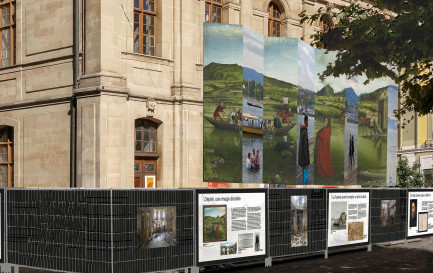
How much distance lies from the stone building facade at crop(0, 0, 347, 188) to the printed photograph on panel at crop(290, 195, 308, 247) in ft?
28.5

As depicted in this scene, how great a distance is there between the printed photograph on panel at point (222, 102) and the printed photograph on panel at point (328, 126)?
5.85 meters

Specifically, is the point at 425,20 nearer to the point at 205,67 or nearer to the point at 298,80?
the point at 205,67

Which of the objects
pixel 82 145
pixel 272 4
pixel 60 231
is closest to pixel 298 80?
pixel 272 4

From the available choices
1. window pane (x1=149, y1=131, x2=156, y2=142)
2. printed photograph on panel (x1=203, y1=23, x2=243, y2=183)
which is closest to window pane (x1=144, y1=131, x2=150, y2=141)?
window pane (x1=149, y1=131, x2=156, y2=142)

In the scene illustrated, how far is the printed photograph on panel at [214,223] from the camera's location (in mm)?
14125

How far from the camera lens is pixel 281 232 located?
16.1 meters

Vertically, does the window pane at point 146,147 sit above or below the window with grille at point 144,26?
below

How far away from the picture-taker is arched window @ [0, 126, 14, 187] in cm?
2705

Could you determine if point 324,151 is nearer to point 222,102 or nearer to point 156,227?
point 222,102

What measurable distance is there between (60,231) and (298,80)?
1830cm

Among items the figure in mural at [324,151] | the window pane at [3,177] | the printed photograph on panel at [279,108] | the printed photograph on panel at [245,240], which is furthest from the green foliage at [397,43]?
the window pane at [3,177]

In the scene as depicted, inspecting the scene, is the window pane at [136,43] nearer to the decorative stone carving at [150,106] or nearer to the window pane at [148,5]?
the window pane at [148,5]

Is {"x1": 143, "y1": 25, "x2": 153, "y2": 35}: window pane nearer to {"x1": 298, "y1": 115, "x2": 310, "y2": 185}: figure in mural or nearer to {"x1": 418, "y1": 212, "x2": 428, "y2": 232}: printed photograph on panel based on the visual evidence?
{"x1": 298, "y1": 115, "x2": 310, "y2": 185}: figure in mural

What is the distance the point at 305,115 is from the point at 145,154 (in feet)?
28.0
